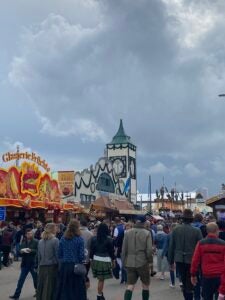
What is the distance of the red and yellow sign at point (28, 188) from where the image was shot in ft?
94.4

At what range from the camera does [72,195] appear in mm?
45094

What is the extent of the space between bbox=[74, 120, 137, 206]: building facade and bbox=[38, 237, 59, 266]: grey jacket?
36.9 meters

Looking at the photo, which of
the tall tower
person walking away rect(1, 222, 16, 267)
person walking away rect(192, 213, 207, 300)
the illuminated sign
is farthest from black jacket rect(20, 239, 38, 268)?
the tall tower

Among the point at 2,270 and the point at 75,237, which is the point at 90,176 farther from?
the point at 75,237

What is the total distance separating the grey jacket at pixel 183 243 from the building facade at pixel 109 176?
122ft

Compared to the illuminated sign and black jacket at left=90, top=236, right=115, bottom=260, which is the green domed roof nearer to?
the illuminated sign

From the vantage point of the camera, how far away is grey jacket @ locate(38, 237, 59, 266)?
348 inches

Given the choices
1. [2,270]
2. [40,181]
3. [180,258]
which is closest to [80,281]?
[180,258]

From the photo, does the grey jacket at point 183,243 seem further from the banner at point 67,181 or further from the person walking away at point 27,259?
the banner at point 67,181

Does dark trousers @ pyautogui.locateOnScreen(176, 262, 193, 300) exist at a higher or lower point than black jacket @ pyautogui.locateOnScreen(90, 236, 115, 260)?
lower

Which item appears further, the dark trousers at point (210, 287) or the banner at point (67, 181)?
the banner at point (67, 181)

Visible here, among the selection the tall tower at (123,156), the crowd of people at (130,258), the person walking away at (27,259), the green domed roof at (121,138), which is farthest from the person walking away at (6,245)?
the green domed roof at (121,138)

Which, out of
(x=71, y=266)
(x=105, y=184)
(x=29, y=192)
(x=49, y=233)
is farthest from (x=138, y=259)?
(x=105, y=184)

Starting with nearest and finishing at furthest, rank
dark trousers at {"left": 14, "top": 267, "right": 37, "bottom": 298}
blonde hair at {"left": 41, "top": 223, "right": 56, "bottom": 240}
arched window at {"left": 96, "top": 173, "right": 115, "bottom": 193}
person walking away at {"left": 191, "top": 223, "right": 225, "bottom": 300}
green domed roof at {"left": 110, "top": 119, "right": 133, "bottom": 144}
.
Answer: person walking away at {"left": 191, "top": 223, "right": 225, "bottom": 300}, blonde hair at {"left": 41, "top": 223, "right": 56, "bottom": 240}, dark trousers at {"left": 14, "top": 267, "right": 37, "bottom": 298}, arched window at {"left": 96, "top": 173, "right": 115, "bottom": 193}, green domed roof at {"left": 110, "top": 119, "right": 133, "bottom": 144}
